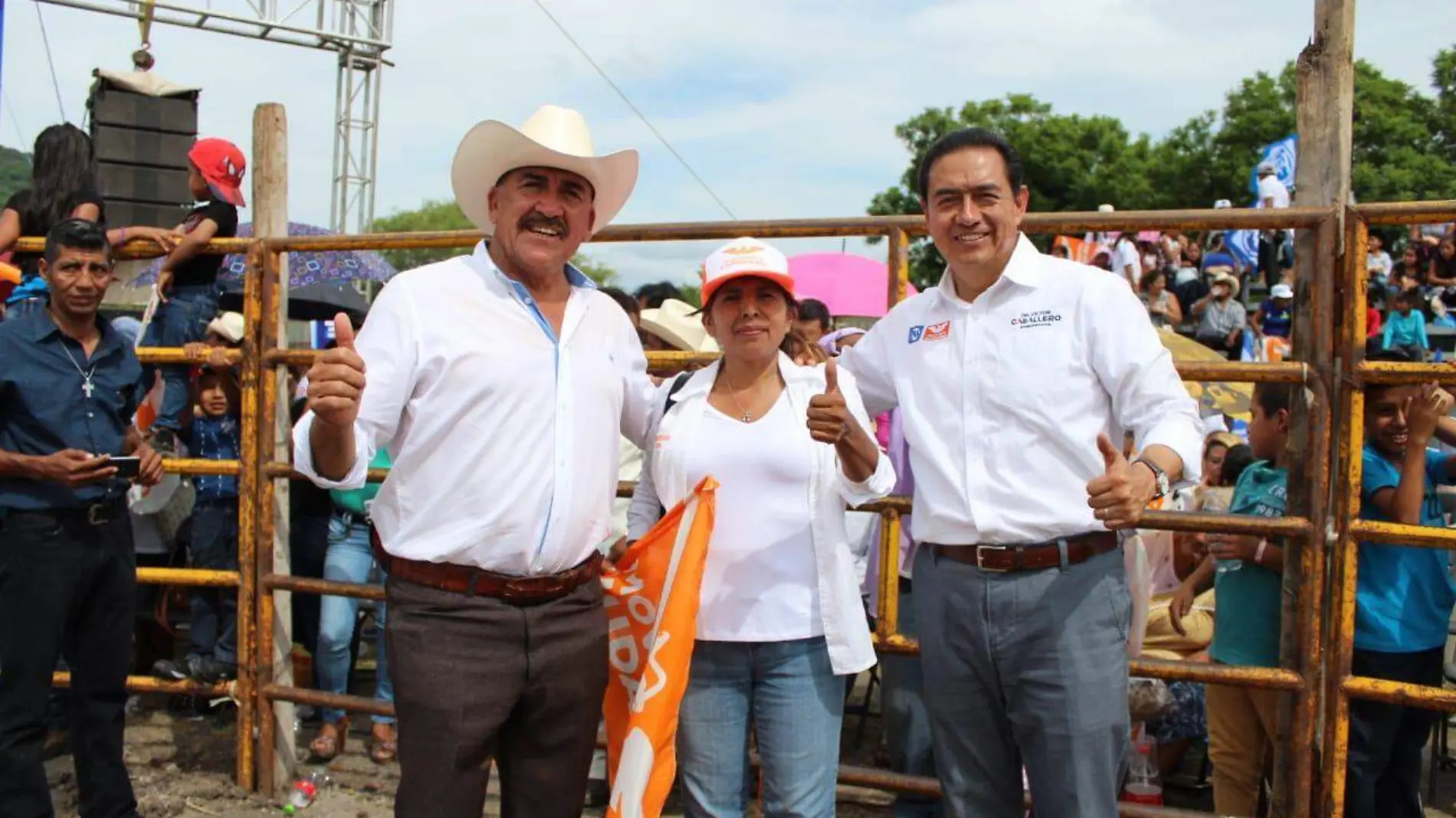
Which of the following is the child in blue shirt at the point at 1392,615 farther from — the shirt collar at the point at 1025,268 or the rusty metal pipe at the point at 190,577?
the rusty metal pipe at the point at 190,577

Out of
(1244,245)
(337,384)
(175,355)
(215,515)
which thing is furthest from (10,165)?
(337,384)

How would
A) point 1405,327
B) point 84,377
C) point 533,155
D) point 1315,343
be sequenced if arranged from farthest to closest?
point 1405,327 → point 84,377 → point 1315,343 → point 533,155

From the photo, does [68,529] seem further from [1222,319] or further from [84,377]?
[1222,319]

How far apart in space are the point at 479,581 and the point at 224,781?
8.69 ft

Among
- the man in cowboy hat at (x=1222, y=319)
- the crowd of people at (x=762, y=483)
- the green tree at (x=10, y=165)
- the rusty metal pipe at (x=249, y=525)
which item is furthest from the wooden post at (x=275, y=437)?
the green tree at (x=10, y=165)

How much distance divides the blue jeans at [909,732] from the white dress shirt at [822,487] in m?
1.19

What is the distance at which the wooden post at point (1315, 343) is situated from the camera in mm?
3303

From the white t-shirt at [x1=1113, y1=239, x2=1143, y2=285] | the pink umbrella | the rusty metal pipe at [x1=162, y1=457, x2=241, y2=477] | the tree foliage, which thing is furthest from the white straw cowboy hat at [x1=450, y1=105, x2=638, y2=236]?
the tree foliage

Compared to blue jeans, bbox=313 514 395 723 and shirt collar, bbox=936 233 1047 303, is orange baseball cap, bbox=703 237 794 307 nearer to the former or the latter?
shirt collar, bbox=936 233 1047 303

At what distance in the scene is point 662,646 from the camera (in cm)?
286

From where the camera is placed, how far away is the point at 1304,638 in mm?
3371

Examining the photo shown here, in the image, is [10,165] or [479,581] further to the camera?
[10,165]

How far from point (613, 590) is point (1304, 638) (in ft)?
6.49

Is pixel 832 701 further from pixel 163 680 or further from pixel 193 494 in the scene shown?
pixel 193 494
